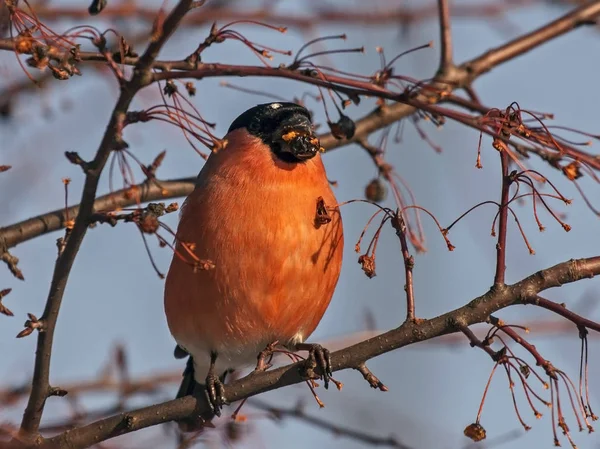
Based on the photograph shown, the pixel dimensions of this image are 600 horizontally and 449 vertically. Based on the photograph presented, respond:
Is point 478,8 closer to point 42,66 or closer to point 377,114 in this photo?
point 377,114

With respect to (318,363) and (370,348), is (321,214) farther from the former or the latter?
(370,348)

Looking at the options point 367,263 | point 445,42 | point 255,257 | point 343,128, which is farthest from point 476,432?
point 445,42

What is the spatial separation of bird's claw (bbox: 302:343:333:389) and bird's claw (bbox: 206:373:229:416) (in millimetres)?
369

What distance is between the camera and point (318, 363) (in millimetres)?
3562

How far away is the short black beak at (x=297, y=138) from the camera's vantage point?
13.7 feet

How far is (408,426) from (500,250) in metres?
2.98

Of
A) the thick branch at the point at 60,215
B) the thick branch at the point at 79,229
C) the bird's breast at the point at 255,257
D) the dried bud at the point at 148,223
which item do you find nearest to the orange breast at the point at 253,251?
the bird's breast at the point at 255,257

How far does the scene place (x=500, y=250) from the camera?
3.03 meters

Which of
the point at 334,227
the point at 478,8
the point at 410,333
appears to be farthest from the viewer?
the point at 478,8

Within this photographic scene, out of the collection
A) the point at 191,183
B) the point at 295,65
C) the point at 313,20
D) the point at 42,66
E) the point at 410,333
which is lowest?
the point at 410,333

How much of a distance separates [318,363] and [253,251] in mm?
610

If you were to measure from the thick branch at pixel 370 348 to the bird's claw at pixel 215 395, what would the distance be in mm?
123

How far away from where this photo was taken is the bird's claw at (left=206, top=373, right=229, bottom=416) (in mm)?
3652

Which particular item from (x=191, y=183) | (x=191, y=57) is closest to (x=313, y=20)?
(x=191, y=183)
